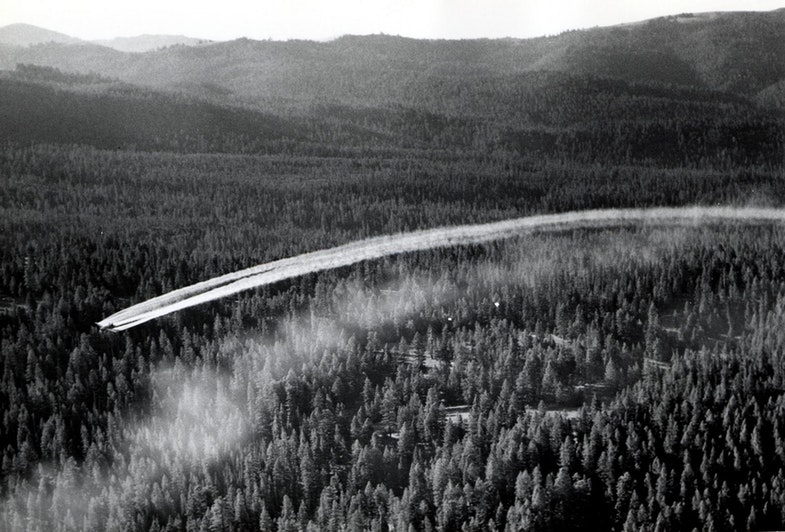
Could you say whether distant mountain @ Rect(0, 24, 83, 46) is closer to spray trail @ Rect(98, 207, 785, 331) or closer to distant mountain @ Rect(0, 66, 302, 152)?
distant mountain @ Rect(0, 66, 302, 152)

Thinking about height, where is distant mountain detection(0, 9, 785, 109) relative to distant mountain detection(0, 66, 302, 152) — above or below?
above

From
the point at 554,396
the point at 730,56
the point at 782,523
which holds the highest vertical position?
the point at 730,56

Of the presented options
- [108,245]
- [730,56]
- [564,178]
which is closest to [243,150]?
[564,178]

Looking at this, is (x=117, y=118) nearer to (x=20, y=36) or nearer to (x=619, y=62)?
(x=20, y=36)

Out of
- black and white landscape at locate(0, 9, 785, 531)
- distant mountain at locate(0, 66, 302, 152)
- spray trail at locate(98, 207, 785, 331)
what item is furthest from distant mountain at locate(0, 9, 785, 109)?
spray trail at locate(98, 207, 785, 331)

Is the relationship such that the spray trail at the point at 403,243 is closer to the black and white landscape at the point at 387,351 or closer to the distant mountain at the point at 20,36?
the black and white landscape at the point at 387,351

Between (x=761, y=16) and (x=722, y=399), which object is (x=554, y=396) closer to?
(x=722, y=399)
